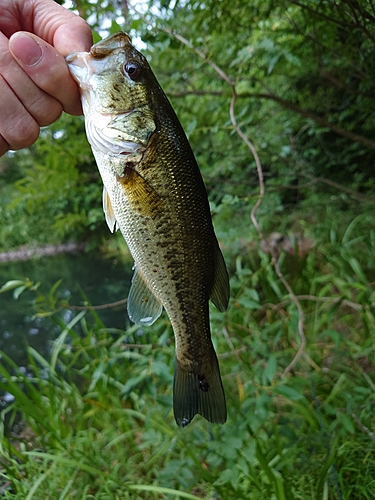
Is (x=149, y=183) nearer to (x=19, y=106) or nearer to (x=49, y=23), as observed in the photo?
(x=19, y=106)

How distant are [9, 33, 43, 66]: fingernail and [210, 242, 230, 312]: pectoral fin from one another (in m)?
0.79

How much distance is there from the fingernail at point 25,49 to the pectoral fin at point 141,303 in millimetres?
705

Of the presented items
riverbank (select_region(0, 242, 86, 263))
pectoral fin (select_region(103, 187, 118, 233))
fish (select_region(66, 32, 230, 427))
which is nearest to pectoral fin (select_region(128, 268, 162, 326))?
fish (select_region(66, 32, 230, 427))

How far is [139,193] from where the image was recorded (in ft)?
4.16

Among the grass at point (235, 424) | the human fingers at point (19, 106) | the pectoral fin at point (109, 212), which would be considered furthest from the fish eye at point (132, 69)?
the grass at point (235, 424)

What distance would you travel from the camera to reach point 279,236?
5152mm

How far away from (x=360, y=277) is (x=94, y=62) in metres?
2.82

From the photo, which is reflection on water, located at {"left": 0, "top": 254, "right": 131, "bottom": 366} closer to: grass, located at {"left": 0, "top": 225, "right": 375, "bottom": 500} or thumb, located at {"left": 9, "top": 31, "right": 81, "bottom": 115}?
grass, located at {"left": 0, "top": 225, "right": 375, "bottom": 500}

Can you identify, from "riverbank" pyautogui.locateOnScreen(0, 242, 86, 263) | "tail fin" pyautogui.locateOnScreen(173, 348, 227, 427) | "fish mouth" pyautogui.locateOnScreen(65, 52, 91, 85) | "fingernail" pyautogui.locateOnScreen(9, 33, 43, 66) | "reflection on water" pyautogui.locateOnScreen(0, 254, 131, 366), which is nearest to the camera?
"fingernail" pyautogui.locateOnScreen(9, 33, 43, 66)

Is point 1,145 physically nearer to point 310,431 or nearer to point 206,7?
point 206,7

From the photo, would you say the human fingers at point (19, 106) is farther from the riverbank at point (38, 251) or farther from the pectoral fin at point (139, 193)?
the riverbank at point (38, 251)

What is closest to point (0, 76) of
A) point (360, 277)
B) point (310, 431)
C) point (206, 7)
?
point (206, 7)

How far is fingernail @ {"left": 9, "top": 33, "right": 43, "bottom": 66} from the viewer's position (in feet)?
3.36

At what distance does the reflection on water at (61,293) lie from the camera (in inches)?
236
